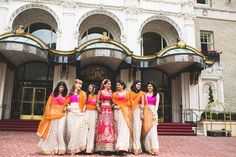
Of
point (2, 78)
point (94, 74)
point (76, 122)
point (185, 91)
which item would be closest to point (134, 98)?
point (76, 122)

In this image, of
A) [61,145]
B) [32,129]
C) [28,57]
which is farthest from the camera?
[28,57]

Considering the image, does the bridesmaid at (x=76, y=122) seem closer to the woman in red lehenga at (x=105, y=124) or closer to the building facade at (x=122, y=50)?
the woman in red lehenga at (x=105, y=124)

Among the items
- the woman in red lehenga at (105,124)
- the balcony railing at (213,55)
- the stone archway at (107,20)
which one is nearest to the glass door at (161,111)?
the balcony railing at (213,55)


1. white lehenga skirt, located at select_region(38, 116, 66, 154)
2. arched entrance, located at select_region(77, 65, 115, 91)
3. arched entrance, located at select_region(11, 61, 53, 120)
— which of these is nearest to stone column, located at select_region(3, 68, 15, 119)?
arched entrance, located at select_region(11, 61, 53, 120)

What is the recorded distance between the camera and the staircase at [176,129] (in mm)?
13742

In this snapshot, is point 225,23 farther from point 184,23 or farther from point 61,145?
point 61,145

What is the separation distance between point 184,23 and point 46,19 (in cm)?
1102

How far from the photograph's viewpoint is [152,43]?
19.9m

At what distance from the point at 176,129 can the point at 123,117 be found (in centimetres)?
887

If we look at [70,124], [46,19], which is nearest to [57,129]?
[70,124]

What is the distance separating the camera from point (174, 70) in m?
17.8

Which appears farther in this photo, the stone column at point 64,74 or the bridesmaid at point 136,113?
the stone column at point 64,74

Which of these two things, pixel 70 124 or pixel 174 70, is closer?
pixel 70 124

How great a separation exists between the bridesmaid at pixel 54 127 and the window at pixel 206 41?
16.1m
